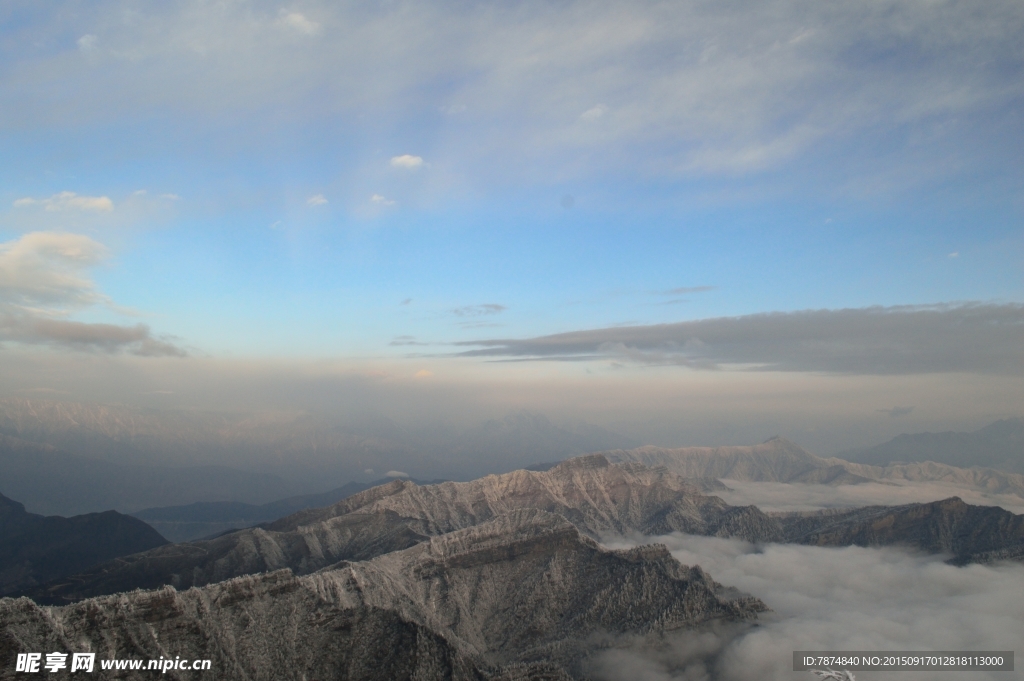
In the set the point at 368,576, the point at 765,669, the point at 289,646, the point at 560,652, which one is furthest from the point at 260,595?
the point at 765,669

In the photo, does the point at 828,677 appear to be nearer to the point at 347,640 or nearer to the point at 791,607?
the point at 791,607

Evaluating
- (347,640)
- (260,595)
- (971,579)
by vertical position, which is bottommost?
(971,579)

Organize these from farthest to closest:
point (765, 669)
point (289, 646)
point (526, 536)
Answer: point (526, 536)
point (765, 669)
point (289, 646)

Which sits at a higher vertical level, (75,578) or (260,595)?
(260,595)

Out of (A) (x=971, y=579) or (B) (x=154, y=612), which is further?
(A) (x=971, y=579)

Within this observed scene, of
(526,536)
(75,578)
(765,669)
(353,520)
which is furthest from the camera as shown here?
(353,520)

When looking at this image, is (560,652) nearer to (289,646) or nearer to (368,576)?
(368,576)
